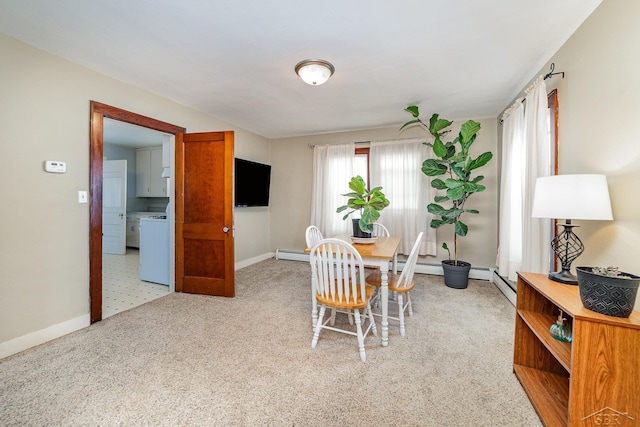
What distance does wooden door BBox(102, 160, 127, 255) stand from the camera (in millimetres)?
5336

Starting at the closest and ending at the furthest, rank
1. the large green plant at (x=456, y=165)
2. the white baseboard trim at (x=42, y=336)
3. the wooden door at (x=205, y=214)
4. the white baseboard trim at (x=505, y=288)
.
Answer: the white baseboard trim at (x=42, y=336), the white baseboard trim at (x=505, y=288), the wooden door at (x=205, y=214), the large green plant at (x=456, y=165)

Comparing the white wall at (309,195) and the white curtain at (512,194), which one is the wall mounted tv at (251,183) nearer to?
the white wall at (309,195)

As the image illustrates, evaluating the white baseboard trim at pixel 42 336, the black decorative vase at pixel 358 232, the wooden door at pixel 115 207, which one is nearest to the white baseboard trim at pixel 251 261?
the white baseboard trim at pixel 42 336

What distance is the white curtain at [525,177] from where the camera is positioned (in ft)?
7.09

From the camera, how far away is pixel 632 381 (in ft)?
3.48

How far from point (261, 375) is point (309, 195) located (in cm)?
366

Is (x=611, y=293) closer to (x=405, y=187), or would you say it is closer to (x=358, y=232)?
(x=358, y=232)

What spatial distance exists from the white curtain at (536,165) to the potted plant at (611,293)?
1183 mm

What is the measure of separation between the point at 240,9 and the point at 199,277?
2.92m

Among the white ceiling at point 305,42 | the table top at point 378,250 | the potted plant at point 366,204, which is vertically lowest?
the table top at point 378,250

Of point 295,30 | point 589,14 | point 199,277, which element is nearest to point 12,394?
point 199,277

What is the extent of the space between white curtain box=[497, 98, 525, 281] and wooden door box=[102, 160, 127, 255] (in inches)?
267

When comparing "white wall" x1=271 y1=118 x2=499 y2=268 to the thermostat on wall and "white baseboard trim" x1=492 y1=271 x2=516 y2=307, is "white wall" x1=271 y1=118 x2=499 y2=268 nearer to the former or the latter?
"white baseboard trim" x1=492 y1=271 x2=516 y2=307

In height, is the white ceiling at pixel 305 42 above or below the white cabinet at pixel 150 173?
above
